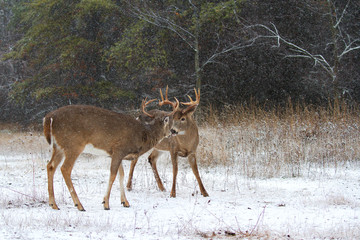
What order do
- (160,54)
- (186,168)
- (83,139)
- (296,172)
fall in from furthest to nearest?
(160,54) → (186,168) → (296,172) → (83,139)

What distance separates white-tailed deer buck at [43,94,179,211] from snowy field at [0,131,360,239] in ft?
1.67

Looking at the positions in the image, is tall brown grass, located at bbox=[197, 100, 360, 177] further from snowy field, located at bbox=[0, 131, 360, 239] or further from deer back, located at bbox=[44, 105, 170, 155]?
deer back, located at bbox=[44, 105, 170, 155]

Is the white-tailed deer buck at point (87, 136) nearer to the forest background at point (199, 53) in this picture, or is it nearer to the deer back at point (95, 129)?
the deer back at point (95, 129)

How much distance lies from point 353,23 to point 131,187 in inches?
611

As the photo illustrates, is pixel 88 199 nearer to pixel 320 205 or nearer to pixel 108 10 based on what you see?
pixel 320 205

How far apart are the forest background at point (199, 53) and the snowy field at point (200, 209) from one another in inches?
364

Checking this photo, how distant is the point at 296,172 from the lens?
8797 mm

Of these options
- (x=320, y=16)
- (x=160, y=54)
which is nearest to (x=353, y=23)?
(x=320, y=16)


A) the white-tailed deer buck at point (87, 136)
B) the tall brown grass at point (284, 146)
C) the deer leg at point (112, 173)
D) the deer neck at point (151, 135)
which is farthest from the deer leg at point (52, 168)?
the tall brown grass at point (284, 146)

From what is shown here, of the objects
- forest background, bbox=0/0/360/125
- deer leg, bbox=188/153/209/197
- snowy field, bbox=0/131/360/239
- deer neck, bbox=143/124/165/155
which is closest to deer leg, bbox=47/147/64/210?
snowy field, bbox=0/131/360/239

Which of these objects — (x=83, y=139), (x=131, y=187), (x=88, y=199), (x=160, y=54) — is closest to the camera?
(x=83, y=139)

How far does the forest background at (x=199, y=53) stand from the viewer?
17.7m

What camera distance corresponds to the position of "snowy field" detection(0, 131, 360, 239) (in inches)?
184

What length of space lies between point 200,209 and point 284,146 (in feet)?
14.3
